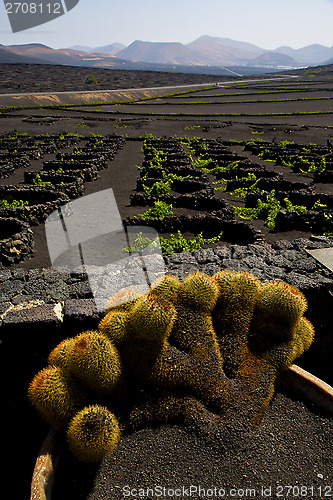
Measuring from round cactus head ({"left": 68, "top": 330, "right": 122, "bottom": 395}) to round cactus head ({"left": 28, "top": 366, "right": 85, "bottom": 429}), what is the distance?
5.0 inches

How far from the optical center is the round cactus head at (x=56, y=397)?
2795mm

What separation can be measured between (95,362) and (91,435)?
0.55 metres

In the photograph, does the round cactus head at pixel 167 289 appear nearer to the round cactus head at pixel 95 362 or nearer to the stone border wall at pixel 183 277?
the round cactus head at pixel 95 362

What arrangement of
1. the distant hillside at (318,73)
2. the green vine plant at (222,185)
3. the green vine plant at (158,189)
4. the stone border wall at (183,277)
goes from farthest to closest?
the distant hillside at (318,73), the green vine plant at (222,185), the green vine plant at (158,189), the stone border wall at (183,277)

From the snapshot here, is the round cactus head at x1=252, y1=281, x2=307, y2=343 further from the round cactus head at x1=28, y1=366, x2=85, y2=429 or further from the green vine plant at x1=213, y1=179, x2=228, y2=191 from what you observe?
the green vine plant at x1=213, y1=179, x2=228, y2=191

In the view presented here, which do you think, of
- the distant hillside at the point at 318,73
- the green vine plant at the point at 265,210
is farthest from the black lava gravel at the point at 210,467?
the distant hillside at the point at 318,73

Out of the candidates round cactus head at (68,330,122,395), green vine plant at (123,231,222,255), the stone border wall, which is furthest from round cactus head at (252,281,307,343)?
green vine plant at (123,231,222,255)

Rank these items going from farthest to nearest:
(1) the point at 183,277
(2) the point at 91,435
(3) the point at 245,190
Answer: (3) the point at 245,190 → (1) the point at 183,277 → (2) the point at 91,435

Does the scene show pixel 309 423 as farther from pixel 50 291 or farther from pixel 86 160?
pixel 86 160

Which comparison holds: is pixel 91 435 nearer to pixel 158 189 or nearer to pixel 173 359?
pixel 173 359

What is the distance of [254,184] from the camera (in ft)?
43.8

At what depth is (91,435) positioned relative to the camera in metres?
2.57

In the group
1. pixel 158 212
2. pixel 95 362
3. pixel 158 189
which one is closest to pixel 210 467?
pixel 95 362

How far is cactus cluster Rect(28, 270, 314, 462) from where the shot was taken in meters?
2.82
